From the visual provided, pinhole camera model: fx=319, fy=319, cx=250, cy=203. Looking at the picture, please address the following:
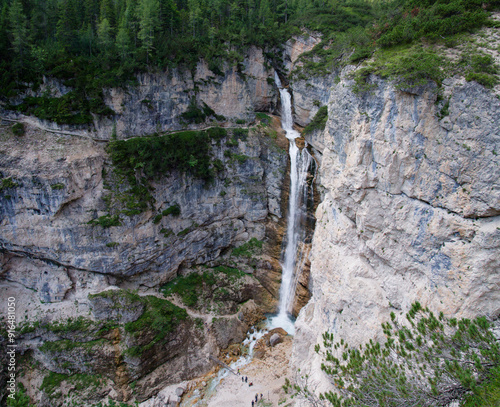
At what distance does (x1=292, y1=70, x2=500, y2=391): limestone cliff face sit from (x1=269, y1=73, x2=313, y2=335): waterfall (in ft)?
32.5

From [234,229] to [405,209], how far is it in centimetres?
2149

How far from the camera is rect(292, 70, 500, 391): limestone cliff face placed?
41.1ft

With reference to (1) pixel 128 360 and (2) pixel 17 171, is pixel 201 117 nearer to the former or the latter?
(2) pixel 17 171

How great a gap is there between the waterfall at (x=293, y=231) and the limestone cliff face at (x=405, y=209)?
9898 mm

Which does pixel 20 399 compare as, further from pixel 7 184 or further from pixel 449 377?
pixel 449 377

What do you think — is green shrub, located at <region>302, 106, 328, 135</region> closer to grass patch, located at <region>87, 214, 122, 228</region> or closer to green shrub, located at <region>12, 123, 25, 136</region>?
grass patch, located at <region>87, 214, 122, 228</region>

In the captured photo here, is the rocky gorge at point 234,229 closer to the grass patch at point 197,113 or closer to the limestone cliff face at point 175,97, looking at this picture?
the limestone cliff face at point 175,97

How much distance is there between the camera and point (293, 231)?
32.4 metres

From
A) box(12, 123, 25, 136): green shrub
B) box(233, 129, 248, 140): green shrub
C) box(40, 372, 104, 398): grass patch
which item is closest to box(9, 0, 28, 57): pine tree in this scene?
box(12, 123, 25, 136): green shrub

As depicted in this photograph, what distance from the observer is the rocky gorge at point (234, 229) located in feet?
44.5

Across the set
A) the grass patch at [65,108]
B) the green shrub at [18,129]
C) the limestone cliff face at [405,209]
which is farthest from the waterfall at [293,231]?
the green shrub at [18,129]

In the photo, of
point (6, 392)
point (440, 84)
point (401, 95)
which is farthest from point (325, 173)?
point (6, 392)

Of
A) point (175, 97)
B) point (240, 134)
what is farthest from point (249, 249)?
point (175, 97)

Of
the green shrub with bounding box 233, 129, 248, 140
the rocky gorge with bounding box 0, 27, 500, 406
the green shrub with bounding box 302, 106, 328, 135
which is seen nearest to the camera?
the rocky gorge with bounding box 0, 27, 500, 406
